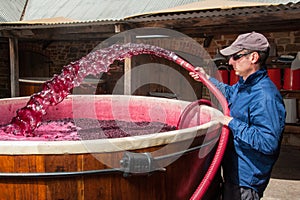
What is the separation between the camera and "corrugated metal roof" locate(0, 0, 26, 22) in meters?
11.1

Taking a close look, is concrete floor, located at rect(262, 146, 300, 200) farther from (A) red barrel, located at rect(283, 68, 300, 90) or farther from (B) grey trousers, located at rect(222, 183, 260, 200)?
(B) grey trousers, located at rect(222, 183, 260, 200)

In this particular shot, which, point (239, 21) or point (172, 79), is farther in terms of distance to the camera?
point (172, 79)

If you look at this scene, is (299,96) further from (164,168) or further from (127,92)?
(164,168)

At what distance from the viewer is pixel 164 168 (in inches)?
78.7

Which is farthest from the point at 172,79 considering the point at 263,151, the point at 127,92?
the point at 263,151

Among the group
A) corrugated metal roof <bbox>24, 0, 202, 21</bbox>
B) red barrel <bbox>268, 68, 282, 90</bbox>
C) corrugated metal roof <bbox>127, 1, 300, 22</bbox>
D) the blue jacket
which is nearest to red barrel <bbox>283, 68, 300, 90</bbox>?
red barrel <bbox>268, 68, 282, 90</bbox>

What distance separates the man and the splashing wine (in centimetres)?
73

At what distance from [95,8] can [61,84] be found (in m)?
6.63

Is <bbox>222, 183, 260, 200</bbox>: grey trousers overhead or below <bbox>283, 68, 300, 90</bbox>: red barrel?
below

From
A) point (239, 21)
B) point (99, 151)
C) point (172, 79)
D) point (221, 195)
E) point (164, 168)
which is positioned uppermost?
point (239, 21)

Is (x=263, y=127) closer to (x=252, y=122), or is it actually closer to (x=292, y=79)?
(x=252, y=122)

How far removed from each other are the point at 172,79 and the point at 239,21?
3708mm

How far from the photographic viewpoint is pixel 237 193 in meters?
2.38

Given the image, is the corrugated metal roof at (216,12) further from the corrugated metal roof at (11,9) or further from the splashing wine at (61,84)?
the corrugated metal roof at (11,9)
